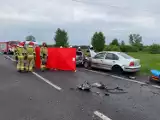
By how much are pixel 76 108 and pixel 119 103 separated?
157cm

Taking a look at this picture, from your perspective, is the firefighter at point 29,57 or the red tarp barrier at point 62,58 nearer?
the firefighter at point 29,57

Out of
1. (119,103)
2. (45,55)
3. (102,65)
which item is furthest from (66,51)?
(119,103)

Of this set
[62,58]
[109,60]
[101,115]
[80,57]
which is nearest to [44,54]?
[62,58]

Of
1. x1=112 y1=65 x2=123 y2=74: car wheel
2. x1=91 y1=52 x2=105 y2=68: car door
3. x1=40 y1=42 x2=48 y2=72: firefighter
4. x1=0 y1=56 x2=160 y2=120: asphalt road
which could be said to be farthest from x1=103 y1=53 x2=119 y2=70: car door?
x1=0 y1=56 x2=160 y2=120: asphalt road

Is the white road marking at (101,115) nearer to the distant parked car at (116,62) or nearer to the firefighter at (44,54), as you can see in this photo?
the distant parked car at (116,62)

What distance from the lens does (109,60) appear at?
15.8 meters

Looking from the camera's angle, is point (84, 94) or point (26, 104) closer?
point (26, 104)

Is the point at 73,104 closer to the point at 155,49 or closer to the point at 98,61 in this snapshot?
the point at 98,61

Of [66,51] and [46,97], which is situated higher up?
[66,51]

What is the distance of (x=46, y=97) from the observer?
8062mm

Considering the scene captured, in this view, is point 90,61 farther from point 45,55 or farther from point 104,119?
point 104,119

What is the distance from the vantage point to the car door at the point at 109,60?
15.5 meters

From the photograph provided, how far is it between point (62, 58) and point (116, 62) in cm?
384

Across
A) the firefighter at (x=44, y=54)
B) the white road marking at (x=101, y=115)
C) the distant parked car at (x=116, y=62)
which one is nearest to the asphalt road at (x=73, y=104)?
the white road marking at (x=101, y=115)
